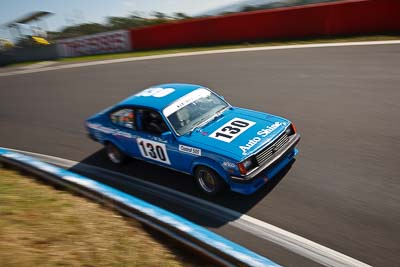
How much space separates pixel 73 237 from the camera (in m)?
3.99

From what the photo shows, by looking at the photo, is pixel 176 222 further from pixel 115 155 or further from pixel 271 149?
pixel 115 155

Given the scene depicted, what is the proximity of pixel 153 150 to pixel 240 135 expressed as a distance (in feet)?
5.42

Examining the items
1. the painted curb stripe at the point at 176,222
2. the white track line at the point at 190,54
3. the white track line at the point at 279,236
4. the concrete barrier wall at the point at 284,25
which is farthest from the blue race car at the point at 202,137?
the concrete barrier wall at the point at 284,25

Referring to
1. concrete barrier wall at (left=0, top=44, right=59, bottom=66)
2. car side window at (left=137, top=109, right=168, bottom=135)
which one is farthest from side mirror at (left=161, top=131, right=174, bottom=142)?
concrete barrier wall at (left=0, top=44, right=59, bottom=66)

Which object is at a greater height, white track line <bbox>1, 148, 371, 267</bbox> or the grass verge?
the grass verge

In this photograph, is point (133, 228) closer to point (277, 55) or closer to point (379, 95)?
point (379, 95)

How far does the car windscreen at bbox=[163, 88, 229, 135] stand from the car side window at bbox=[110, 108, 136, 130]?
0.82 m

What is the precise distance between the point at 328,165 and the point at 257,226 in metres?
2.04

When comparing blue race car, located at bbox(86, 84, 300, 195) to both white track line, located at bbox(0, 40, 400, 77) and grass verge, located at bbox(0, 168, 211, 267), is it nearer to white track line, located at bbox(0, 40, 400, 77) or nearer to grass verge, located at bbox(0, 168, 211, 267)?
grass verge, located at bbox(0, 168, 211, 267)

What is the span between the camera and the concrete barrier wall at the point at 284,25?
15094 mm

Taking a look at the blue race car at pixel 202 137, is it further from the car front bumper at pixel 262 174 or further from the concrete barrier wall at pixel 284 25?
the concrete barrier wall at pixel 284 25

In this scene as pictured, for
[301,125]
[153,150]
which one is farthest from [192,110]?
[301,125]

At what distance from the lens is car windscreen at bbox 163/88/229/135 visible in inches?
240

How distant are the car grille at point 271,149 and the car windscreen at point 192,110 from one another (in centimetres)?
130
